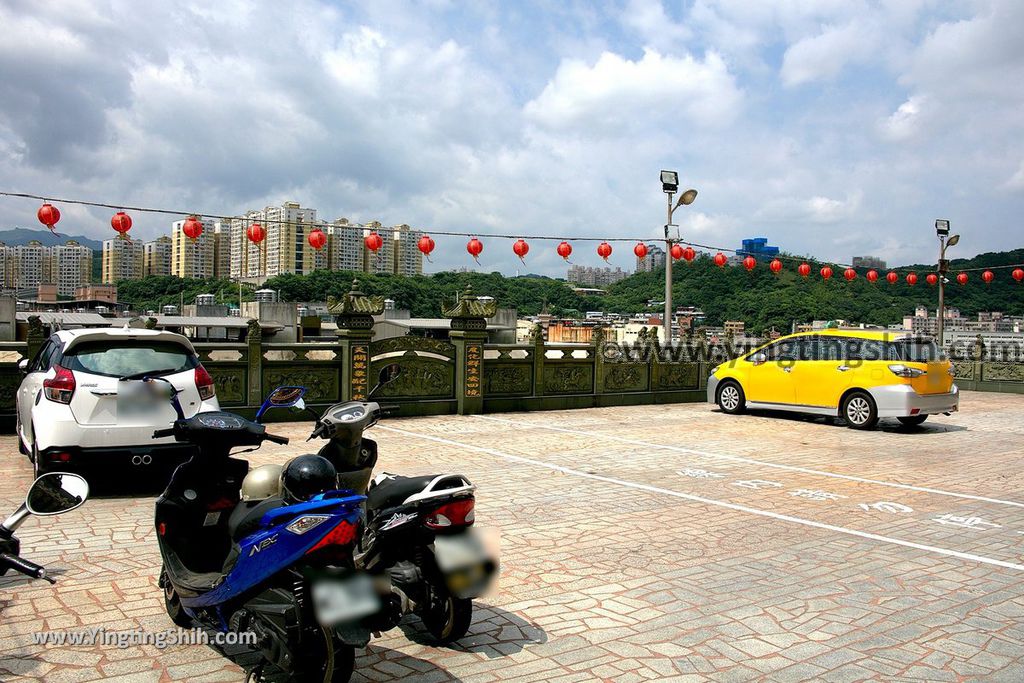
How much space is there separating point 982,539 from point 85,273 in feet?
155

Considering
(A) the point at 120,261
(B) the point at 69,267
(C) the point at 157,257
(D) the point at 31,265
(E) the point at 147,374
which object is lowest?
(E) the point at 147,374

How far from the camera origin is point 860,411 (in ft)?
42.2

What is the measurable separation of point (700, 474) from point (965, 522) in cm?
269

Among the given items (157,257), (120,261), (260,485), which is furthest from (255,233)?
(120,261)

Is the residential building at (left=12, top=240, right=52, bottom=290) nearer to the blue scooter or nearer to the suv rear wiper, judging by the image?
the suv rear wiper

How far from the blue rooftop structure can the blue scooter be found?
18937 mm

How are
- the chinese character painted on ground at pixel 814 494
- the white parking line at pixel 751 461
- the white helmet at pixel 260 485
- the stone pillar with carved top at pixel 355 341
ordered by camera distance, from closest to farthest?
the white helmet at pixel 260 485 < the chinese character painted on ground at pixel 814 494 < the white parking line at pixel 751 461 < the stone pillar with carved top at pixel 355 341

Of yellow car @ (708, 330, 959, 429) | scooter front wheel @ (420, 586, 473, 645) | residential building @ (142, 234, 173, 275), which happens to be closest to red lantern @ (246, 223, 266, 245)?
yellow car @ (708, 330, 959, 429)

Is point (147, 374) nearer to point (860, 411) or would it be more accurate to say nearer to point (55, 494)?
point (55, 494)

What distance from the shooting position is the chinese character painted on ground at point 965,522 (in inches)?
261

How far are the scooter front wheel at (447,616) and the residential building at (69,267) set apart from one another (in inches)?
1568

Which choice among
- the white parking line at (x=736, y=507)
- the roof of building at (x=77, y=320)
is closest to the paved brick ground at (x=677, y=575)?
the white parking line at (x=736, y=507)

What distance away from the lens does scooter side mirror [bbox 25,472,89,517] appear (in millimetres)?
2760

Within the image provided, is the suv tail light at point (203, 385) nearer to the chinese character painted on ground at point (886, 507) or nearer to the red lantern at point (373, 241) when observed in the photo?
the chinese character painted on ground at point (886, 507)
